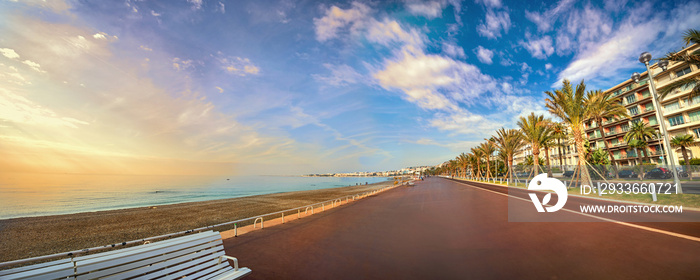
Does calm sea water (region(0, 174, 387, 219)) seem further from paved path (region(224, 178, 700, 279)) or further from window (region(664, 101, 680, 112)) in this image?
window (region(664, 101, 680, 112))

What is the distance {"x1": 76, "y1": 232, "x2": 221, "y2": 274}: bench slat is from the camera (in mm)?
3129

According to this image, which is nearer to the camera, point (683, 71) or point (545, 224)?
point (545, 224)

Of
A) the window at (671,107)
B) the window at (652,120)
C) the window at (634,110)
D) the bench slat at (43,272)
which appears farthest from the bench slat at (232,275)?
the window at (634,110)

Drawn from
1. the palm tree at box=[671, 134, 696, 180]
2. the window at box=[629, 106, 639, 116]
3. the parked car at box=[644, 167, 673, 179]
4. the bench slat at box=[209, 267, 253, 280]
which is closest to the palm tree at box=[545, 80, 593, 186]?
the parked car at box=[644, 167, 673, 179]

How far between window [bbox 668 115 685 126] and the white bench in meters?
70.3

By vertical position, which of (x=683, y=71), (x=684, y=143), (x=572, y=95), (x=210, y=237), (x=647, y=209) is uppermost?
(x=683, y=71)

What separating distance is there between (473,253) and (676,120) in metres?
66.6

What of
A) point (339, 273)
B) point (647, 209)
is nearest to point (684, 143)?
point (647, 209)

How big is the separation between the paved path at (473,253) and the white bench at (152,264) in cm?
97

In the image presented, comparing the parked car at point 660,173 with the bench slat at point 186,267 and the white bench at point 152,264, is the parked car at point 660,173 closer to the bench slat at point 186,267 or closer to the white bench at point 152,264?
the white bench at point 152,264

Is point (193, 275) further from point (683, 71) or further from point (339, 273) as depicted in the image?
point (683, 71)

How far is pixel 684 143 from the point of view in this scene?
3994cm

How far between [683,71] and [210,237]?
2805 inches

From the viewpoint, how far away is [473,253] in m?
5.99
